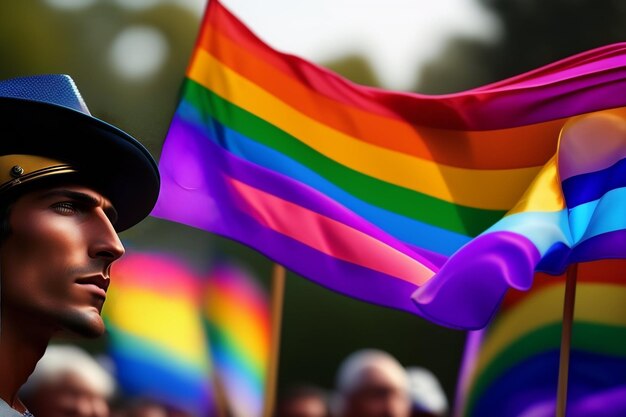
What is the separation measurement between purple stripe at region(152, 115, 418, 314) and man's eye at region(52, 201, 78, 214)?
1784 mm

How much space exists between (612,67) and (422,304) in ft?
5.26

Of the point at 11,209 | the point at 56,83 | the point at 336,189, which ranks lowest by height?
the point at 11,209

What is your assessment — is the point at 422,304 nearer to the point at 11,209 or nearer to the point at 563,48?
the point at 11,209

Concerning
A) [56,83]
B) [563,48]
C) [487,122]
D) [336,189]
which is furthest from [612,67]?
[563,48]

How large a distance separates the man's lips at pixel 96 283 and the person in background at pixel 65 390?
4.54 ft

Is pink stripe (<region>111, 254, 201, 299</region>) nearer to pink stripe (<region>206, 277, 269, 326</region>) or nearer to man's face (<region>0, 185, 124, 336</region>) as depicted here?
pink stripe (<region>206, 277, 269, 326</region>)

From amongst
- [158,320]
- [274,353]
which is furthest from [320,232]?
[158,320]

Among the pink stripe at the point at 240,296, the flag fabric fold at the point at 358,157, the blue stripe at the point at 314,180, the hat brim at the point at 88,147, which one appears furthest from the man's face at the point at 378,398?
the pink stripe at the point at 240,296

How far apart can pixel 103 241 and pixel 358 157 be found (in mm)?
2402

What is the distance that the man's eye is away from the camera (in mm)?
3920

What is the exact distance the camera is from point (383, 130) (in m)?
6.14

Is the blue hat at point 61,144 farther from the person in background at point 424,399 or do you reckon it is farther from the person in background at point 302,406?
the person in background at point 424,399

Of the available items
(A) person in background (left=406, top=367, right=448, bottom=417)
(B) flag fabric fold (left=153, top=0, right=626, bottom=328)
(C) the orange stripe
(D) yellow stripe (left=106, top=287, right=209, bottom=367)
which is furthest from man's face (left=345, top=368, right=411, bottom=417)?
(D) yellow stripe (left=106, top=287, right=209, bottom=367)

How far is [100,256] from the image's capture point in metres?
3.95
